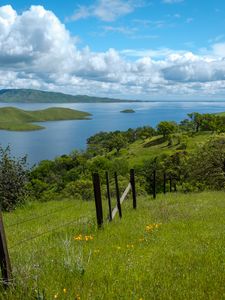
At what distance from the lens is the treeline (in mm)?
23188

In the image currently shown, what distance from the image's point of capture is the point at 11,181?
75.1 ft

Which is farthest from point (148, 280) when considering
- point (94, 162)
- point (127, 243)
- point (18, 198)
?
point (94, 162)

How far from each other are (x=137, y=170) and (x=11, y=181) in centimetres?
8756

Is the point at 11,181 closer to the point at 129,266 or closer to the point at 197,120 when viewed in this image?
the point at 129,266

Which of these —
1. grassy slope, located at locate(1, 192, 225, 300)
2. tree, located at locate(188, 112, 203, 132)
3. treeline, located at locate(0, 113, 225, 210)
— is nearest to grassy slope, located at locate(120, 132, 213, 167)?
treeline, located at locate(0, 113, 225, 210)

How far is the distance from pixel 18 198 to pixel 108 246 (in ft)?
51.0

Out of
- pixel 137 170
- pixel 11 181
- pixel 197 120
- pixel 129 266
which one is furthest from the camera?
pixel 197 120

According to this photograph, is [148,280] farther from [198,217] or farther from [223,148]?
[223,148]

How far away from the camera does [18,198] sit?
22.6 metres

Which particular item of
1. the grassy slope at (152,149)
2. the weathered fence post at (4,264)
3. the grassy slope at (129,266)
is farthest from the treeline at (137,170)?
the weathered fence post at (4,264)

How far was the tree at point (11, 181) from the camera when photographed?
870 inches

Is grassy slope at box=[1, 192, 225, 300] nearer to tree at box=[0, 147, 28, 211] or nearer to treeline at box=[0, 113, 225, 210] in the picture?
treeline at box=[0, 113, 225, 210]

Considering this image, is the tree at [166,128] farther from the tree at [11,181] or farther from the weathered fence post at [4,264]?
the weathered fence post at [4,264]

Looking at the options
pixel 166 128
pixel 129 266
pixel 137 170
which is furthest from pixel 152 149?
pixel 129 266
